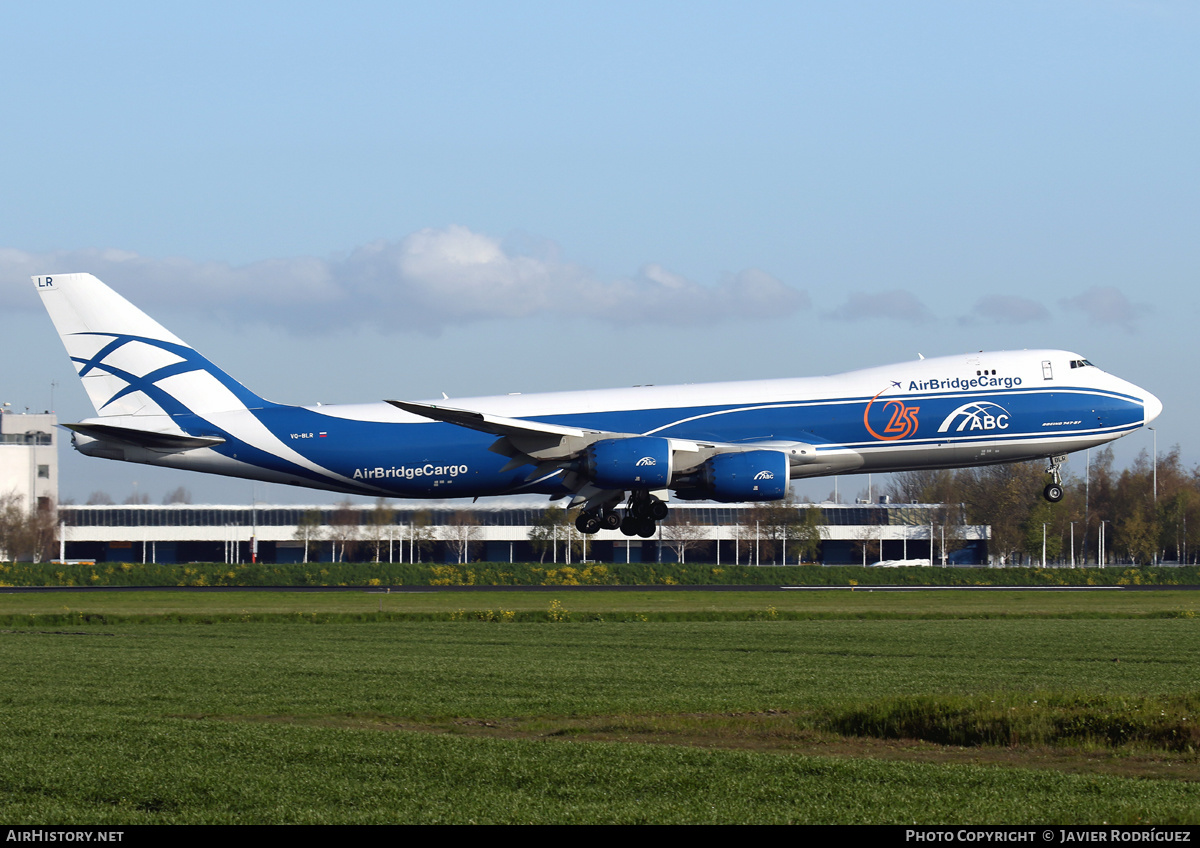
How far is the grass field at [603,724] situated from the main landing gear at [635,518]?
3522 mm

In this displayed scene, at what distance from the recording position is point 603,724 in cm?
2211

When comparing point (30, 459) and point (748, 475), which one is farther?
point (30, 459)

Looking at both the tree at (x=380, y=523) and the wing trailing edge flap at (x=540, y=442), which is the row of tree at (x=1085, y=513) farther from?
the wing trailing edge flap at (x=540, y=442)

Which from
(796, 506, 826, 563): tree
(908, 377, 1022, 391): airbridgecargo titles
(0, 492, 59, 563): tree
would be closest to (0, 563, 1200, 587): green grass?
(908, 377, 1022, 391): airbridgecargo titles

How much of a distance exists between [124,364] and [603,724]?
30618mm

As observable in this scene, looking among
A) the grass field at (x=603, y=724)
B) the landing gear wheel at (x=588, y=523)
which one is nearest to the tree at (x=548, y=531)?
the landing gear wheel at (x=588, y=523)

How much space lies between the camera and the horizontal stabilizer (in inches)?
1702

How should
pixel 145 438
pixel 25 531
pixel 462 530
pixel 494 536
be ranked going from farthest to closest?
pixel 494 536 → pixel 462 530 → pixel 25 531 → pixel 145 438

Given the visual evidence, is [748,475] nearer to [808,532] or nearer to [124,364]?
[124,364]

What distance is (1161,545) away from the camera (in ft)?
364

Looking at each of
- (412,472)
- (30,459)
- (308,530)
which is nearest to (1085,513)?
(308,530)

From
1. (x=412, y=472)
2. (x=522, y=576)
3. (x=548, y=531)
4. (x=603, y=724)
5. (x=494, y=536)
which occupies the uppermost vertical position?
(x=412, y=472)

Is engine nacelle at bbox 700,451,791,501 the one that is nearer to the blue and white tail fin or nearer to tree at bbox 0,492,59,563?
the blue and white tail fin
